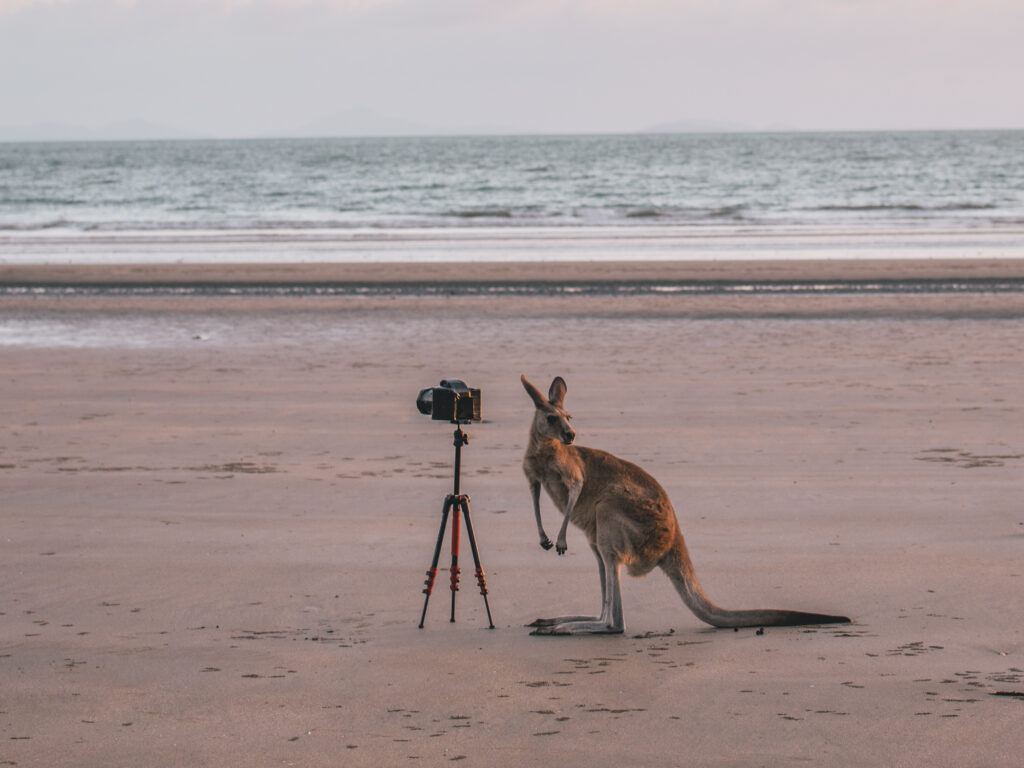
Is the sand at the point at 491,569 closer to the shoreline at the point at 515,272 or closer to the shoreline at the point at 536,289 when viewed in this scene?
the shoreline at the point at 536,289

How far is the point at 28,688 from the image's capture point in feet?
14.5

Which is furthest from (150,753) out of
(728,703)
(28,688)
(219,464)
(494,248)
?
(494,248)

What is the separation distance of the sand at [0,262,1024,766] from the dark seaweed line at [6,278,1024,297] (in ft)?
22.1

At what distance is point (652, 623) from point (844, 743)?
139 centimetres

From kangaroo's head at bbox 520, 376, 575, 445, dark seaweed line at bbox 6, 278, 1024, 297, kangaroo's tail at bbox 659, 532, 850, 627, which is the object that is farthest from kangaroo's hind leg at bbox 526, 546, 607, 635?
dark seaweed line at bbox 6, 278, 1024, 297

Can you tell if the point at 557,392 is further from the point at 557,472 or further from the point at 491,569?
the point at 491,569

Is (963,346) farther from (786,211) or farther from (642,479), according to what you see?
(786,211)

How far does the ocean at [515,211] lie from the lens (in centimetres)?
2936

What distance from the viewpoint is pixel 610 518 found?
4738 millimetres

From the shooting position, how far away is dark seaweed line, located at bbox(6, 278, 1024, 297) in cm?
1989

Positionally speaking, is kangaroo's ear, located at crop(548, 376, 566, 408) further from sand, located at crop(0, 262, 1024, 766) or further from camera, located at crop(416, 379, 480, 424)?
sand, located at crop(0, 262, 1024, 766)

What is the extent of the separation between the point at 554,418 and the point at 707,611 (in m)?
1.04

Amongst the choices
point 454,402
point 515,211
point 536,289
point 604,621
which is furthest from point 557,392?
point 515,211

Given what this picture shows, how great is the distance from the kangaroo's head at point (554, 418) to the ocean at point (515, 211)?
A: 2201 centimetres
